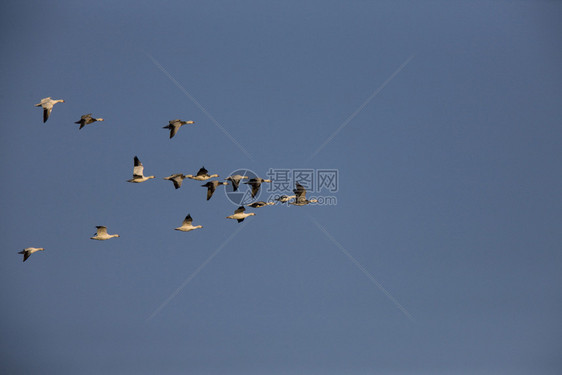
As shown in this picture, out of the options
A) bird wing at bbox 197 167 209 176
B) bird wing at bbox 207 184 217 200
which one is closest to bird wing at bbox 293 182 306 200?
bird wing at bbox 207 184 217 200

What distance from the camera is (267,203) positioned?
71.7 m

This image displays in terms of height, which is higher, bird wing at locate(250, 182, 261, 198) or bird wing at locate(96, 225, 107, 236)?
bird wing at locate(250, 182, 261, 198)

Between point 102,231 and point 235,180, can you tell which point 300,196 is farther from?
point 102,231

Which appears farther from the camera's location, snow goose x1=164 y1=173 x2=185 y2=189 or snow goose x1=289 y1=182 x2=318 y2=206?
snow goose x1=289 y1=182 x2=318 y2=206

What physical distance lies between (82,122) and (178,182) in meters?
8.24

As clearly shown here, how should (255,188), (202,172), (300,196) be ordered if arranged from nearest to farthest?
(255,188), (202,172), (300,196)

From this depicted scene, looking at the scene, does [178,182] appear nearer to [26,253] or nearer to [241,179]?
[241,179]

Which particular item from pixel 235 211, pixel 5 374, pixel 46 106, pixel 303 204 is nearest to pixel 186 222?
pixel 235 211

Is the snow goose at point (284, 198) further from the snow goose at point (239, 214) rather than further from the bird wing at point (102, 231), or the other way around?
the bird wing at point (102, 231)

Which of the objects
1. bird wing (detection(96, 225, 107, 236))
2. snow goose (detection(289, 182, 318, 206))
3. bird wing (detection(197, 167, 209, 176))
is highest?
bird wing (detection(197, 167, 209, 176))

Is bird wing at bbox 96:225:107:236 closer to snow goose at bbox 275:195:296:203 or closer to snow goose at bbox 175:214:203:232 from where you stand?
snow goose at bbox 175:214:203:232

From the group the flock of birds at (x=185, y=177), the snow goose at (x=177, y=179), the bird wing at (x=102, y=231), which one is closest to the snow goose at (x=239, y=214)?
the flock of birds at (x=185, y=177)

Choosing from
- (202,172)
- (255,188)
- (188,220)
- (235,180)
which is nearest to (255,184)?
(255,188)

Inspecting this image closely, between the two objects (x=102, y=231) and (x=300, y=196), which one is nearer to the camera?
(x=102, y=231)
